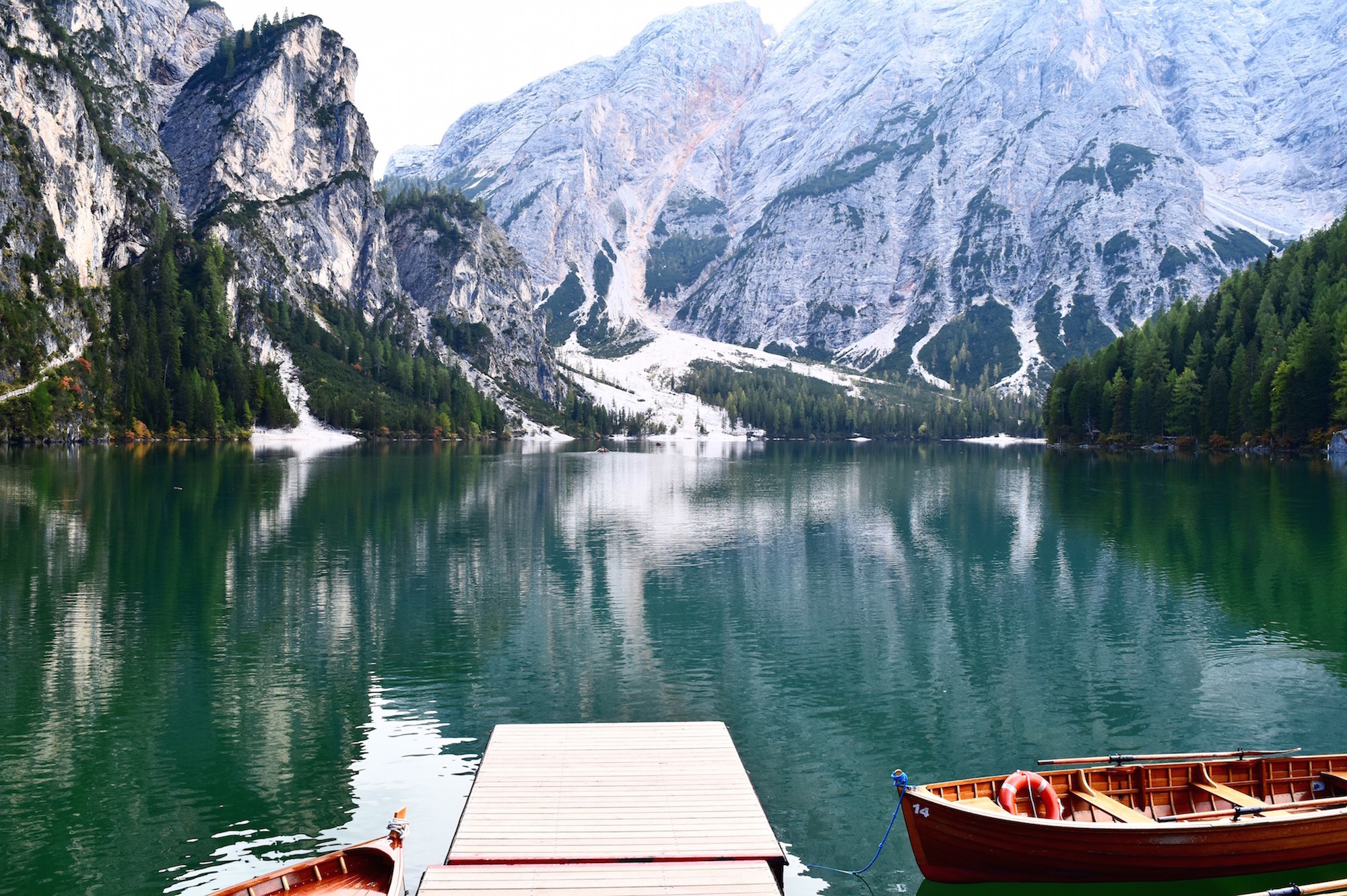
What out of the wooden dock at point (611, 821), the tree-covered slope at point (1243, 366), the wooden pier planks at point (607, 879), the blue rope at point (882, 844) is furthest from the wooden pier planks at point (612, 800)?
the tree-covered slope at point (1243, 366)

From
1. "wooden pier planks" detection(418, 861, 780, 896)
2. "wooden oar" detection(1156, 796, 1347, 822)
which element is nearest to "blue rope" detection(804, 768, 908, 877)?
"wooden pier planks" detection(418, 861, 780, 896)

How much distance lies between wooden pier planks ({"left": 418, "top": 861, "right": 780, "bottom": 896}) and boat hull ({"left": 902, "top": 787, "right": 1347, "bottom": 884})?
3626 millimetres

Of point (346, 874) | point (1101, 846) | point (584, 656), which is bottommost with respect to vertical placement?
point (584, 656)

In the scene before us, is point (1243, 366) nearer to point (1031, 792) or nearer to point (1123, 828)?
point (1031, 792)

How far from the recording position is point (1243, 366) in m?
146

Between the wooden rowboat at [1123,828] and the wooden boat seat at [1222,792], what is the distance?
2 cm

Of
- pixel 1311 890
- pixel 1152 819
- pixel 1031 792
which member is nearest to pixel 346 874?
pixel 1031 792

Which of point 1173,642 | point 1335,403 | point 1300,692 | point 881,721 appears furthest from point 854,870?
point 1335,403

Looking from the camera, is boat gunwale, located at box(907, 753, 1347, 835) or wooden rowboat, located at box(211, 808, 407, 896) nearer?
wooden rowboat, located at box(211, 808, 407, 896)

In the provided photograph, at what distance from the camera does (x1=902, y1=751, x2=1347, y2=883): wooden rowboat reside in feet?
53.6

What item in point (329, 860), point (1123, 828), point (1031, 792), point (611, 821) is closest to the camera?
point (329, 860)

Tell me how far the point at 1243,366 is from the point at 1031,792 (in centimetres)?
15518

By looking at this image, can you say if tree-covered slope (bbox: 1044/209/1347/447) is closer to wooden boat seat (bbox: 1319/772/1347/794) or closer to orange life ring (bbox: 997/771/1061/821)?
wooden boat seat (bbox: 1319/772/1347/794)

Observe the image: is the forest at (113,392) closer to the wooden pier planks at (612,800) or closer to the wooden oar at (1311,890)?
the wooden pier planks at (612,800)
